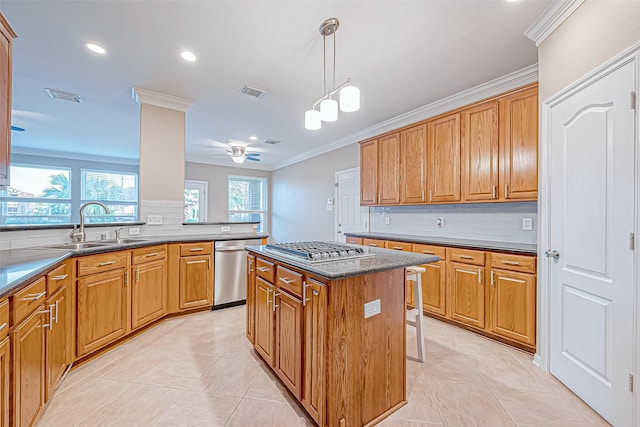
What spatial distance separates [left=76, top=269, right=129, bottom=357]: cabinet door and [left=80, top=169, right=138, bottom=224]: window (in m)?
4.85

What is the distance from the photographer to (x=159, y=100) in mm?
3361

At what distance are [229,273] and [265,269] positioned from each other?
1.67 meters

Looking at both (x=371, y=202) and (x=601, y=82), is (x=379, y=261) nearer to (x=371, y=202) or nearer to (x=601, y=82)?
(x=601, y=82)

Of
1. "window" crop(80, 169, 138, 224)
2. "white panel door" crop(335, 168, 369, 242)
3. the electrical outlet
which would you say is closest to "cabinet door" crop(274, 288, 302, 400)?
the electrical outlet

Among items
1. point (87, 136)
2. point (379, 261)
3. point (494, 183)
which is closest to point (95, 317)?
point (379, 261)

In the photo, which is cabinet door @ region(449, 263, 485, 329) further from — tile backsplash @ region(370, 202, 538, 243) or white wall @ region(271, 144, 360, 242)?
white wall @ region(271, 144, 360, 242)

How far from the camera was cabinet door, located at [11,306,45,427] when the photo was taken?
121 centimetres

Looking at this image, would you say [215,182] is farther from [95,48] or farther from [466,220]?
[466,220]

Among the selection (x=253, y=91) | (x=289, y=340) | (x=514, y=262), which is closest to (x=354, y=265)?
(x=289, y=340)

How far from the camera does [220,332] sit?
275 cm

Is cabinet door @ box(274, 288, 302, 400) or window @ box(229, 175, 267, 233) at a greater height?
window @ box(229, 175, 267, 233)

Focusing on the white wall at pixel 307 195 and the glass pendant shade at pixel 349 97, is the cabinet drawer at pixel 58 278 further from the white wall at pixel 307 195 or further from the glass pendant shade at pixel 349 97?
the white wall at pixel 307 195

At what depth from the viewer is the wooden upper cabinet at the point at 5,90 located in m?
1.58

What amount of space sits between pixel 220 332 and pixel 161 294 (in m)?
0.78
